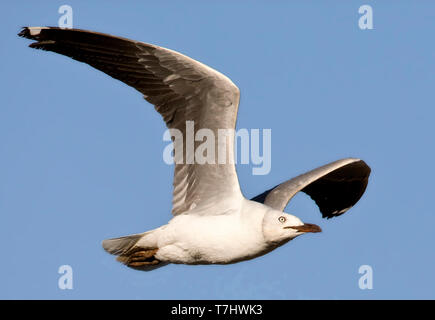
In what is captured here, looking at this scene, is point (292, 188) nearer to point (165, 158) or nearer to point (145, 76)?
point (165, 158)

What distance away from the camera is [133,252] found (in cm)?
1095

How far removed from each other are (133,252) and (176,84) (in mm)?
1950

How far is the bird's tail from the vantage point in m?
10.8

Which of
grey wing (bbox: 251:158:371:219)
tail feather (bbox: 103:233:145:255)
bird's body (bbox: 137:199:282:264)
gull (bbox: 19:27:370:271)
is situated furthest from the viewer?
grey wing (bbox: 251:158:371:219)

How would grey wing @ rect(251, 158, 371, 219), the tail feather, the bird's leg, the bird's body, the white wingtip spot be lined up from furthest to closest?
grey wing @ rect(251, 158, 371, 219) < the tail feather < the bird's leg < the bird's body < the white wingtip spot

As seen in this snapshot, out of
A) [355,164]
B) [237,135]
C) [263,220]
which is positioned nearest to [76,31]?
[237,135]

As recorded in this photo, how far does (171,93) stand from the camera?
34.3ft

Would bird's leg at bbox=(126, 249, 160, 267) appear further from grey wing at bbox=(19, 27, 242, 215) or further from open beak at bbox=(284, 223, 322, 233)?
open beak at bbox=(284, 223, 322, 233)

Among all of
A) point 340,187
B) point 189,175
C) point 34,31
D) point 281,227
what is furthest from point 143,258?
point 340,187

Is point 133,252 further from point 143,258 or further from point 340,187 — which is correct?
point 340,187

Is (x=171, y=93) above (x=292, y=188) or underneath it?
above

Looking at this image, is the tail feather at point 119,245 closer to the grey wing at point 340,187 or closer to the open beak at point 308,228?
the open beak at point 308,228

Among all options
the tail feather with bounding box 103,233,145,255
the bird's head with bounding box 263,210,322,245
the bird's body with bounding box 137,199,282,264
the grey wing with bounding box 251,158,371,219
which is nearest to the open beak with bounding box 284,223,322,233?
the bird's head with bounding box 263,210,322,245

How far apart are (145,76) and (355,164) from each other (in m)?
3.46
